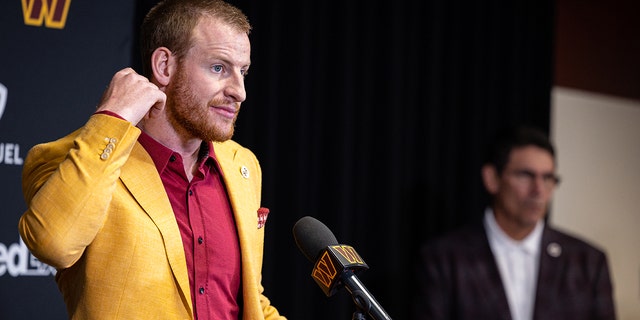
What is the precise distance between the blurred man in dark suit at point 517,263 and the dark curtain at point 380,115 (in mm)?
322

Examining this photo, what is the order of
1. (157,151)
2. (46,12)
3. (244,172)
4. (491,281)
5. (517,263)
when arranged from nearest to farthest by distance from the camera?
(157,151) < (244,172) < (46,12) < (491,281) < (517,263)

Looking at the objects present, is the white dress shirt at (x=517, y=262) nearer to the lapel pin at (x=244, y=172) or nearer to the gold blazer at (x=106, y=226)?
the lapel pin at (x=244, y=172)

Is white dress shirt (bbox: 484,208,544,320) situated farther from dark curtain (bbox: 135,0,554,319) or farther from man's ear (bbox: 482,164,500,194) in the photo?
dark curtain (bbox: 135,0,554,319)

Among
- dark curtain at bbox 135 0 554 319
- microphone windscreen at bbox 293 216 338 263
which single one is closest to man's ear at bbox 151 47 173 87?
microphone windscreen at bbox 293 216 338 263

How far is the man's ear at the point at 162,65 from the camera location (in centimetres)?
196

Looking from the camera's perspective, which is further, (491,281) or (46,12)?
(491,281)

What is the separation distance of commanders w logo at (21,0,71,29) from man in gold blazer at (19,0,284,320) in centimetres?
62

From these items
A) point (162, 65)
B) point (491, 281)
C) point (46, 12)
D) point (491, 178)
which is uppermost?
point (46, 12)

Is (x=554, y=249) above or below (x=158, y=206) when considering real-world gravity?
below

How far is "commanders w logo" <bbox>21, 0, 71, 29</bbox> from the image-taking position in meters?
2.46

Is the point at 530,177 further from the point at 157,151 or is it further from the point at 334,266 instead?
the point at 334,266

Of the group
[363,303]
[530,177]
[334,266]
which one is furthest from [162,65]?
[530,177]

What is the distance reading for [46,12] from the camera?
2.48 m

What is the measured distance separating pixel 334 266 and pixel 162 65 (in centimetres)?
76
